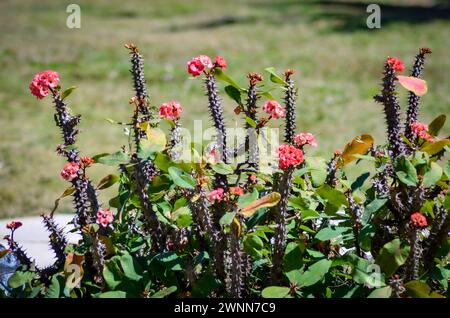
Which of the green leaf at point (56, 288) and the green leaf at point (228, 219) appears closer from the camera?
the green leaf at point (228, 219)

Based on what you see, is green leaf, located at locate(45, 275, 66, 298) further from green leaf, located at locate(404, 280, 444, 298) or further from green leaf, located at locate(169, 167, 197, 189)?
green leaf, located at locate(404, 280, 444, 298)

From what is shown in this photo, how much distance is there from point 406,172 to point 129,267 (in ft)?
2.78

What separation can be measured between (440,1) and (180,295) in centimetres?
1650

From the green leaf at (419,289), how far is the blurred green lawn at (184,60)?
2.52 m

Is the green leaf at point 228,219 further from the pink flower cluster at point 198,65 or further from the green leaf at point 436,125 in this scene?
the green leaf at point 436,125

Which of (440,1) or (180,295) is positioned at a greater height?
(440,1)

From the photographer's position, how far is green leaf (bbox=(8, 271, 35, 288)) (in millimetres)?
1927

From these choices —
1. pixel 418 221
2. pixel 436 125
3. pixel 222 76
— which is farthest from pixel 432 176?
pixel 222 76

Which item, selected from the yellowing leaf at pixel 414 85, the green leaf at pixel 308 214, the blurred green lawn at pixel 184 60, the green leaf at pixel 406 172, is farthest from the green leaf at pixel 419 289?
the blurred green lawn at pixel 184 60

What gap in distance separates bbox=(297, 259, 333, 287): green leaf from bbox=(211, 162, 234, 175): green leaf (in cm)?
37

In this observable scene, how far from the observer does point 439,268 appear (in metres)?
1.92

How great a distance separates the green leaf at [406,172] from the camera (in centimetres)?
174

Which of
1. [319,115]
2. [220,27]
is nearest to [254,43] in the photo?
[220,27]
